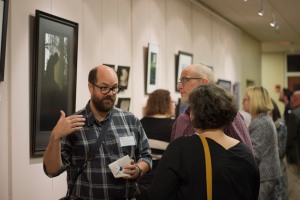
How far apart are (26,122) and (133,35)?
226 centimetres

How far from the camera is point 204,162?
2.17 metres

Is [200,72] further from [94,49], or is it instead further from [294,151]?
[294,151]

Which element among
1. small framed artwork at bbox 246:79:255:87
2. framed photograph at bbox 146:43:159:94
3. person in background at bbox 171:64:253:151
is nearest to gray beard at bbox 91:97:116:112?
person in background at bbox 171:64:253:151

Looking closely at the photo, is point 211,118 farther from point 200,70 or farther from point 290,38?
point 290,38

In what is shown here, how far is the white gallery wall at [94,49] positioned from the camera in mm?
3396

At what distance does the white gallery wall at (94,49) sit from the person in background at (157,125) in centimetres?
49

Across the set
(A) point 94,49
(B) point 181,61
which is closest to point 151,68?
(B) point 181,61

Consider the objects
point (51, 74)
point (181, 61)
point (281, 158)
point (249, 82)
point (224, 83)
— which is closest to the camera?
point (51, 74)

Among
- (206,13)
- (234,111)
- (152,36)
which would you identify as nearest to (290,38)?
(206,13)

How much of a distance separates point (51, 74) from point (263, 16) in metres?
6.04

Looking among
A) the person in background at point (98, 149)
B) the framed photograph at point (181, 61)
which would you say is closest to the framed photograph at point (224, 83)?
the framed photograph at point (181, 61)

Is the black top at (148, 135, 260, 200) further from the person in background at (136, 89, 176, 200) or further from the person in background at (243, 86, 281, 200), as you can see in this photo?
the person in background at (243, 86, 281, 200)

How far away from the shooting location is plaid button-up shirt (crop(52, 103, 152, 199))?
2.82 m

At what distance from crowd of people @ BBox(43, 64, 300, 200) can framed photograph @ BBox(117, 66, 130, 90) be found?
85 centimetres
